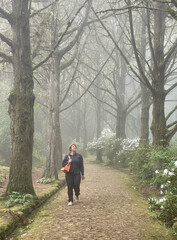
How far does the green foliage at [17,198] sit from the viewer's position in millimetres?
6219

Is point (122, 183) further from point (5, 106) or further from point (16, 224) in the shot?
point (5, 106)

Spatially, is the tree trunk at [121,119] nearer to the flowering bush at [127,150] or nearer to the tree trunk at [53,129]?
the flowering bush at [127,150]

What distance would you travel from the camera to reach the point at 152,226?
5094 millimetres

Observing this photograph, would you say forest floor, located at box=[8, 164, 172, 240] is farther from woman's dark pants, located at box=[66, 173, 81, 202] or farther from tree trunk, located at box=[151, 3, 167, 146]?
tree trunk, located at box=[151, 3, 167, 146]

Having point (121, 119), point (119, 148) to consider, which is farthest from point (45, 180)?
point (121, 119)

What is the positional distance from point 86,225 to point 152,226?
4.36ft

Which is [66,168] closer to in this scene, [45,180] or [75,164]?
[75,164]

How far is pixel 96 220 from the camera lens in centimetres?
544

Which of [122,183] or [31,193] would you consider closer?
[31,193]

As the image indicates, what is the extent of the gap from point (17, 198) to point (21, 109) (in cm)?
249

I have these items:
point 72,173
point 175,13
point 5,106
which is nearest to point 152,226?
point 72,173

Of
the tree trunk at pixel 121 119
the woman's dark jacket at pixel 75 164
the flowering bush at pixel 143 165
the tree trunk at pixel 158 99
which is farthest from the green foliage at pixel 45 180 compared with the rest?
the tree trunk at pixel 121 119

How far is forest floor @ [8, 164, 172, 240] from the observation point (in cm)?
455

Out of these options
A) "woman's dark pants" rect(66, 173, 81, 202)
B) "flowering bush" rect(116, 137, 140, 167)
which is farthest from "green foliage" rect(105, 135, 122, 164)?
"woman's dark pants" rect(66, 173, 81, 202)
